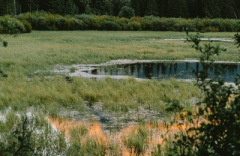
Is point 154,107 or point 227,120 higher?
point 227,120

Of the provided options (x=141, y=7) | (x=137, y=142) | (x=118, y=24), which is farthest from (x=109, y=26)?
(x=137, y=142)

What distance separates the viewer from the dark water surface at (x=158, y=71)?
1276 cm

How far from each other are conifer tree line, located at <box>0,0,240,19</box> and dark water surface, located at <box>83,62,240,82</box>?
56477 mm

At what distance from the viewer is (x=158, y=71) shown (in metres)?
14.2

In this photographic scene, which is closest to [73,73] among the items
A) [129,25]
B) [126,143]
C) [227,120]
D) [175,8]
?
[126,143]

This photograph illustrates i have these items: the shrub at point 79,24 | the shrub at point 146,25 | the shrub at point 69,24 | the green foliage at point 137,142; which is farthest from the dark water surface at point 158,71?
the shrub at point 146,25

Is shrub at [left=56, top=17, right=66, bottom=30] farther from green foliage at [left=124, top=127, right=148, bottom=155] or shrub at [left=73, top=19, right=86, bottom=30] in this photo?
green foliage at [left=124, top=127, right=148, bottom=155]

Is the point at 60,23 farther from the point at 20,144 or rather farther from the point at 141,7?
the point at 20,144

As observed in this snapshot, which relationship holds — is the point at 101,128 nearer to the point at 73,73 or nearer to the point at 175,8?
the point at 73,73

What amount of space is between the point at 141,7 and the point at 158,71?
3016 inches

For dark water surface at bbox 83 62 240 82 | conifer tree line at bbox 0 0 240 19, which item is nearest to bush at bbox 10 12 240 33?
conifer tree line at bbox 0 0 240 19

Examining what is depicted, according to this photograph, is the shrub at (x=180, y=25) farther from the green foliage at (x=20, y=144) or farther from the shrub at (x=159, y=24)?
the green foliage at (x=20, y=144)

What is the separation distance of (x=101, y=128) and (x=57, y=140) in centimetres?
129

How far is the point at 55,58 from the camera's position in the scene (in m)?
16.8
